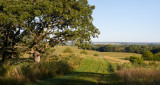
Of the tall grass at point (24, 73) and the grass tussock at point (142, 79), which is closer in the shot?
the grass tussock at point (142, 79)

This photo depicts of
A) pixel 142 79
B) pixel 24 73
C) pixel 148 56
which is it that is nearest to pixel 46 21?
pixel 24 73

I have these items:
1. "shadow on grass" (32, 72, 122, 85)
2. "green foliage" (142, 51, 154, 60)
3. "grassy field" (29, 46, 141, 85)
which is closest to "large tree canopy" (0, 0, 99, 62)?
"grassy field" (29, 46, 141, 85)

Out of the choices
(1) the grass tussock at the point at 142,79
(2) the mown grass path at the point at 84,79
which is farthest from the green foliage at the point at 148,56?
(1) the grass tussock at the point at 142,79

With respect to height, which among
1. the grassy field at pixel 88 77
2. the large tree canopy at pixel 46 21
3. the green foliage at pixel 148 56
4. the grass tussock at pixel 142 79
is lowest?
the green foliage at pixel 148 56

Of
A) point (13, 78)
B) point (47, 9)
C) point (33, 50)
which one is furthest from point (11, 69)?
point (33, 50)

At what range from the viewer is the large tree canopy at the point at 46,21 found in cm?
1612

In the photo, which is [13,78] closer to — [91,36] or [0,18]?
[0,18]

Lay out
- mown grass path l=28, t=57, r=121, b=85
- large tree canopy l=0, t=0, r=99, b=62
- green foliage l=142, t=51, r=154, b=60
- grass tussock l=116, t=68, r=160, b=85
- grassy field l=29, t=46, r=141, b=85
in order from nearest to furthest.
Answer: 1. grass tussock l=116, t=68, r=160, b=85
2. mown grass path l=28, t=57, r=121, b=85
3. grassy field l=29, t=46, r=141, b=85
4. large tree canopy l=0, t=0, r=99, b=62
5. green foliage l=142, t=51, r=154, b=60

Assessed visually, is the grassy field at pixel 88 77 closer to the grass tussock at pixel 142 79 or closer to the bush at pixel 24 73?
the grass tussock at pixel 142 79

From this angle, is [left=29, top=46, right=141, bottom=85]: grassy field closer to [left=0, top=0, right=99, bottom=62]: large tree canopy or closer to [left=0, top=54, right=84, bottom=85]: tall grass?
[left=0, top=54, right=84, bottom=85]: tall grass

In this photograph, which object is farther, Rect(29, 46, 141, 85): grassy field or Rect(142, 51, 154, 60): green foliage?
Rect(142, 51, 154, 60): green foliage

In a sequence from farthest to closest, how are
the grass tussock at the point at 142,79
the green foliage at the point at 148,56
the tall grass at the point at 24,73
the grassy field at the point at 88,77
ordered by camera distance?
the green foliage at the point at 148,56
the grassy field at the point at 88,77
the tall grass at the point at 24,73
the grass tussock at the point at 142,79

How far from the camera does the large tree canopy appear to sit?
52.9 feet

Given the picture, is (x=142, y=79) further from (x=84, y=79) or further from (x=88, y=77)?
(x=88, y=77)
